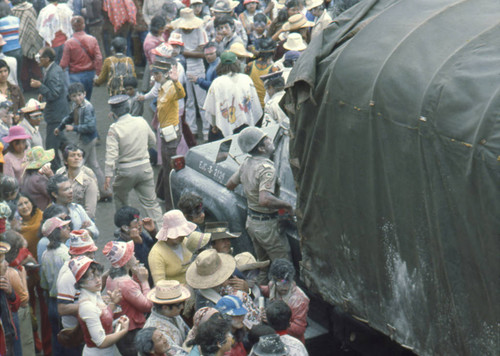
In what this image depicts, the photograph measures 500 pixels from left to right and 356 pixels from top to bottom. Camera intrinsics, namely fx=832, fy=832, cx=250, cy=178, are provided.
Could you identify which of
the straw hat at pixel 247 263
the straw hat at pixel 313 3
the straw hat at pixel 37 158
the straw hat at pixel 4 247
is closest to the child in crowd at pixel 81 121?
the straw hat at pixel 37 158

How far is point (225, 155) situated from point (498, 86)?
3939mm

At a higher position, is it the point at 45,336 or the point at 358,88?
the point at 358,88

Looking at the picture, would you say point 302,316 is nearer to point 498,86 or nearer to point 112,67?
point 498,86

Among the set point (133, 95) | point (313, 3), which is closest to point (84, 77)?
point (133, 95)

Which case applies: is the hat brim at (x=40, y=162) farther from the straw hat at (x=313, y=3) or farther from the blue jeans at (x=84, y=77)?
the straw hat at (x=313, y=3)

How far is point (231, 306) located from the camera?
6035 millimetres

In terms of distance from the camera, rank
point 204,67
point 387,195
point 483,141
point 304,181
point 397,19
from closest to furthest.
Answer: point 483,141, point 387,195, point 397,19, point 304,181, point 204,67

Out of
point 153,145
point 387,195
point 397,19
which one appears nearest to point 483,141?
point 387,195

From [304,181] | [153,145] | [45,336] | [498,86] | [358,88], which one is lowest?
[45,336]

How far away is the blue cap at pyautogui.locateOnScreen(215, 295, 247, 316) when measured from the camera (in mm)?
6012

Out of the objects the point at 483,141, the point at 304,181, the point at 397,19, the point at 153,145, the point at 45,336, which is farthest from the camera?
the point at 153,145

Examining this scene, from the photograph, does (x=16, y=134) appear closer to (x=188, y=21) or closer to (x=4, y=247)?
(x=4, y=247)

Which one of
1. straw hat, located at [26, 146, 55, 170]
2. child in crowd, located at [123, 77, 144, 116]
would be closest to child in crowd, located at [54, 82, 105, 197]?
child in crowd, located at [123, 77, 144, 116]

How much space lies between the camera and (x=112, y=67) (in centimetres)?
1182
